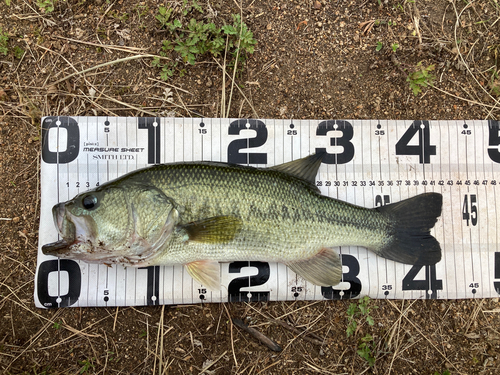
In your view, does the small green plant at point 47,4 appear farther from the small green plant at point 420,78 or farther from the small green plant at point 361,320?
the small green plant at point 361,320

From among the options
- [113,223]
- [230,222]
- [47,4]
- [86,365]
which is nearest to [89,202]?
[113,223]

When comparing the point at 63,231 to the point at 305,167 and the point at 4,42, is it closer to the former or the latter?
the point at 305,167

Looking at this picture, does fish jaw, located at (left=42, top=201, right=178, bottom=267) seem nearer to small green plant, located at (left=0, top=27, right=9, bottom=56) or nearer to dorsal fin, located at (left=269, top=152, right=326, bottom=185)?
dorsal fin, located at (left=269, top=152, right=326, bottom=185)

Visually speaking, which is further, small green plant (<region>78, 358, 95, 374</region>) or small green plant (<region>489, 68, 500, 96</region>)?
small green plant (<region>489, 68, 500, 96</region>)

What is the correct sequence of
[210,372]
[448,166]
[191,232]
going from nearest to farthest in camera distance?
[191,232] → [210,372] → [448,166]

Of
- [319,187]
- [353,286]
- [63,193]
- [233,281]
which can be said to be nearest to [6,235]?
[63,193]

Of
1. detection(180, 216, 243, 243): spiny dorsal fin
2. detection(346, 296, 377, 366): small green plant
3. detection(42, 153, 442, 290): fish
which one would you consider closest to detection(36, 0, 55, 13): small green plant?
detection(42, 153, 442, 290): fish

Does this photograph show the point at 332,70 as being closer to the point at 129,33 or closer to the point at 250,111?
the point at 250,111
